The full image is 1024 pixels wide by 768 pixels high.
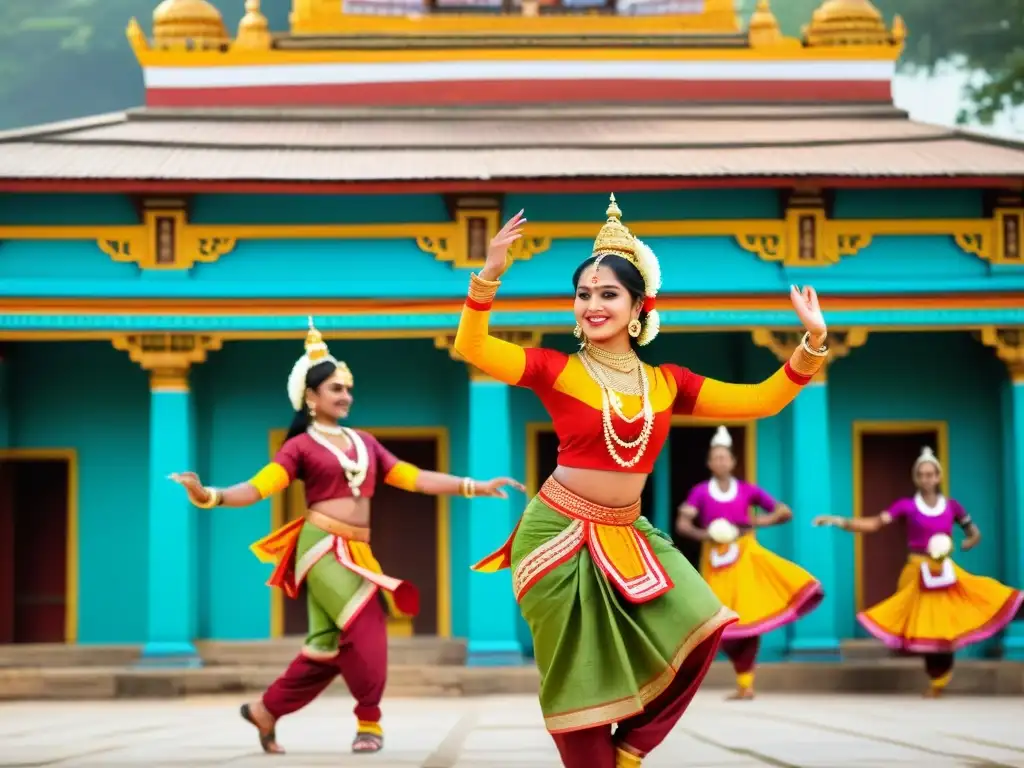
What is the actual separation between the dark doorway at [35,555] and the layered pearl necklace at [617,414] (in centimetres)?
911

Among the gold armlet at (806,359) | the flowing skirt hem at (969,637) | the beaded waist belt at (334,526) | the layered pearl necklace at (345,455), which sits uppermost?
the gold armlet at (806,359)

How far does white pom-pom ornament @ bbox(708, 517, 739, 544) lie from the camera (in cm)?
1145

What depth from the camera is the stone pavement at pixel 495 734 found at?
6.96 meters

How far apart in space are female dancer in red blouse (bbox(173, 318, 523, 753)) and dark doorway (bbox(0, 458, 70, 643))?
6.23 metres

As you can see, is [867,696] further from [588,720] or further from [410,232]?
[588,720]

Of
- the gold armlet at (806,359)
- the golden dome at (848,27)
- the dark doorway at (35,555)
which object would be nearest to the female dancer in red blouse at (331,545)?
the gold armlet at (806,359)

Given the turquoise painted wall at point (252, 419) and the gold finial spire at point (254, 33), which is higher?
the gold finial spire at point (254, 33)

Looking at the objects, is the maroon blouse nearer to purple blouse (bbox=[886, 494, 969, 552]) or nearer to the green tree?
purple blouse (bbox=[886, 494, 969, 552])

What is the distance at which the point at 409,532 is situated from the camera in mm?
14086

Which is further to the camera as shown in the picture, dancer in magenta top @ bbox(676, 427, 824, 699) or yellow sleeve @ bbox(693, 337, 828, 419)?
dancer in magenta top @ bbox(676, 427, 824, 699)

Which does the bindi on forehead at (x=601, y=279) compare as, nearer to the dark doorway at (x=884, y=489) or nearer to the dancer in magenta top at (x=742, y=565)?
the dancer in magenta top at (x=742, y=565)

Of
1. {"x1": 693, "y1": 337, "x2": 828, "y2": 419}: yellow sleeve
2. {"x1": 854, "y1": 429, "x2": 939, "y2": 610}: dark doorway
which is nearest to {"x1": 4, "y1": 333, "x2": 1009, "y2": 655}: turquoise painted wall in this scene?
{"x1": 854, "y1": 429, "x2": 939, "y2": 610}: dark doorway

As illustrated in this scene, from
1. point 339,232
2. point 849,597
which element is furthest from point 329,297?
point 849,597

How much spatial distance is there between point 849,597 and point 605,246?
8544 millimetres
